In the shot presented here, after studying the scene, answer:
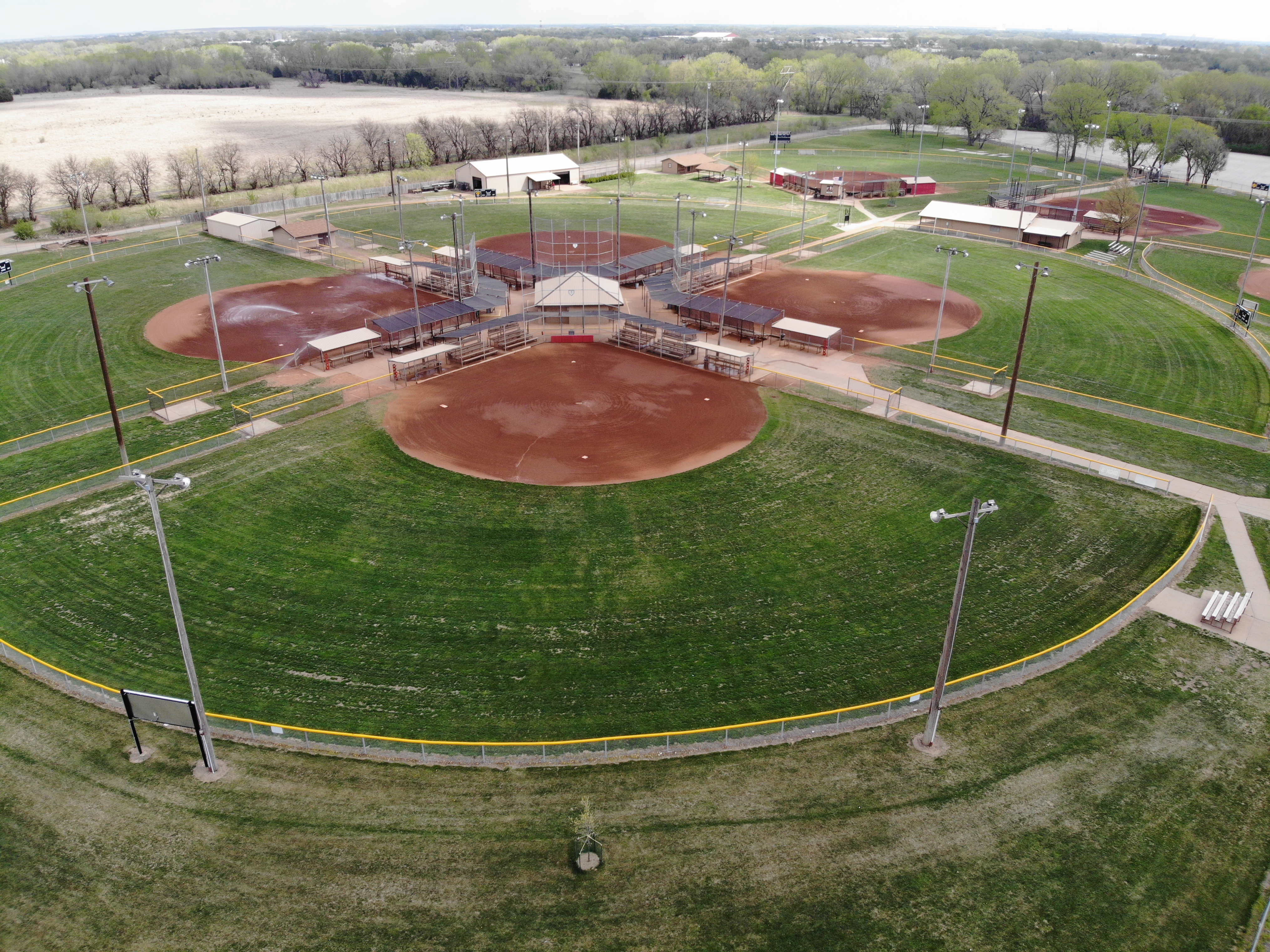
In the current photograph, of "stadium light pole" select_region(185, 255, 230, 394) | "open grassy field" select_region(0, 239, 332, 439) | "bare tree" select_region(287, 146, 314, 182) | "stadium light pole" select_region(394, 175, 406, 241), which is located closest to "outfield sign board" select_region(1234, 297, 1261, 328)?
"stadium light pole" select_region(394, 175, 406, 241)

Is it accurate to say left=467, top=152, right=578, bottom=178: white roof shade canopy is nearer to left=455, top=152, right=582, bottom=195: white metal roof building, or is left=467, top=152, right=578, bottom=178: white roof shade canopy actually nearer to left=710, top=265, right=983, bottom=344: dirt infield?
left=455, top=152, right=582, bottom=195: white metal roof building

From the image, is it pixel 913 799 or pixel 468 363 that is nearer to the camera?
pixel 913 799

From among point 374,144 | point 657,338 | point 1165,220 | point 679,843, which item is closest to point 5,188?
point 374,144

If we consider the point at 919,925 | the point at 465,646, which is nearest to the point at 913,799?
the point at 919,925

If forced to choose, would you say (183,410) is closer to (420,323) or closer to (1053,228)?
(420,323)

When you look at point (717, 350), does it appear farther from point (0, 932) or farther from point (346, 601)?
point (0, 932)

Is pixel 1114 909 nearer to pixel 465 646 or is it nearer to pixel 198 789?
pixel 465 646

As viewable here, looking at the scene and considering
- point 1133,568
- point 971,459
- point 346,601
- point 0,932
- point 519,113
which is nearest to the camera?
point 0,932

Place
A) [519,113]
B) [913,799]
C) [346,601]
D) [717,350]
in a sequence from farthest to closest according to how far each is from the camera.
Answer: [519,113], [717,350], [346,601], [913,799]

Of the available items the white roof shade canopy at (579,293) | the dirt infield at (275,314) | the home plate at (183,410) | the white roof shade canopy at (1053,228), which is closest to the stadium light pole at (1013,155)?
the white roof shade canopy at (1053,228)

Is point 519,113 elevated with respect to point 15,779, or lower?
elevated
